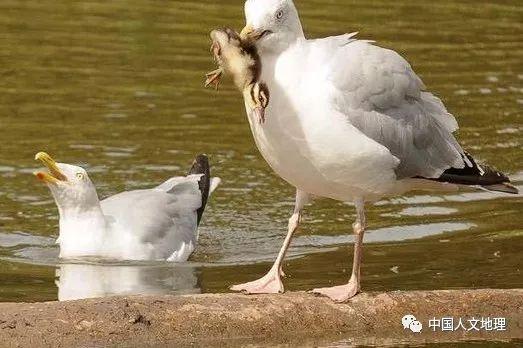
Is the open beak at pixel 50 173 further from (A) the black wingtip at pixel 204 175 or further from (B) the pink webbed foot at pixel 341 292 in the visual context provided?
(B) the pink webbed foot at pixel 341 292

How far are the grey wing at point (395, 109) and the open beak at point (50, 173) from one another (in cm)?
340

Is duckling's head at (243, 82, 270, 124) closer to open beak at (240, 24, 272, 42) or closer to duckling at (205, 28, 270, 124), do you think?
duckling at (205, 28, 270, 124)

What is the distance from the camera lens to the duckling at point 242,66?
805 cm

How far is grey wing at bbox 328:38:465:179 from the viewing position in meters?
8.44

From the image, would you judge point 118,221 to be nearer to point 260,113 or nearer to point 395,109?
point 395,109

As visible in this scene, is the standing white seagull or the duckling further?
the standing white seagull

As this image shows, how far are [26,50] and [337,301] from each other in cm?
1020

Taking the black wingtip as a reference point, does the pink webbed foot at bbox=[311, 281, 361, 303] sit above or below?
above

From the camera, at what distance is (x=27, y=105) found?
15711 mm

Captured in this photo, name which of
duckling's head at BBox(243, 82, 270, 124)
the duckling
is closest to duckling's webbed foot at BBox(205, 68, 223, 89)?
the duckling

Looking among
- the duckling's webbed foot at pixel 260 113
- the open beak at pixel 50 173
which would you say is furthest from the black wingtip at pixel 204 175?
the duckling's webbed foot at pixel 260 113

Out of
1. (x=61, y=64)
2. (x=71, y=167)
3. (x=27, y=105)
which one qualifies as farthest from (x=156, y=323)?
(x=61, y=64)

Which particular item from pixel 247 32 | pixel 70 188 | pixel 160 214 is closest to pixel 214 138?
pixel 160 214

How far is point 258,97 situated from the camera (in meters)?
8.08
